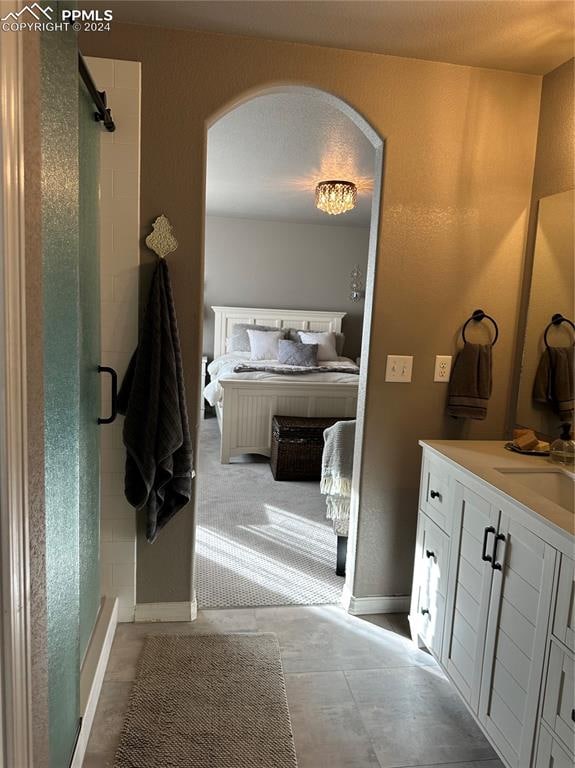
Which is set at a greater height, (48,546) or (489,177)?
(489,177)

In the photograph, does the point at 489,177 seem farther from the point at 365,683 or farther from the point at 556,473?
the point at 365,683

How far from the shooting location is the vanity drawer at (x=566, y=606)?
123 cm

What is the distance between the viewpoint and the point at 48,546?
1.20m

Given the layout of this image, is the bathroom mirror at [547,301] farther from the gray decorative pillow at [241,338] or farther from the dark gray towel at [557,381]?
the gray decorative pillow at [241,338]

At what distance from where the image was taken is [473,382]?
2.24 metres

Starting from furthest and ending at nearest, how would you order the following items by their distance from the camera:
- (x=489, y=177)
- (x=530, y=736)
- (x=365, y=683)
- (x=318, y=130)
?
(x=318, y=130), (x=489, y=177), (x=365, y=683), (x=530, y=736)

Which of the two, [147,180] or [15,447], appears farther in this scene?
[147,180]

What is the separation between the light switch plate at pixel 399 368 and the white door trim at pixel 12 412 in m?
1.61

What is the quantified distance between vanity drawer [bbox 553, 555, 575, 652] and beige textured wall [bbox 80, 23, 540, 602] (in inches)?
42.8

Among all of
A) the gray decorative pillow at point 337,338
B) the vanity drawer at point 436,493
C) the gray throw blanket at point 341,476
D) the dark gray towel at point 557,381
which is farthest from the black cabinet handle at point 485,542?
the gray decorative pillow at point 337,338

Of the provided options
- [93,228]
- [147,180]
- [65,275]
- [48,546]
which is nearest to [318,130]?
[147,180]

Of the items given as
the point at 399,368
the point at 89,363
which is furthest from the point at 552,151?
the point at 89,363

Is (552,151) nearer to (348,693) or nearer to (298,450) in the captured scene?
(348,693)

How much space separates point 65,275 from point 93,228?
653mm
